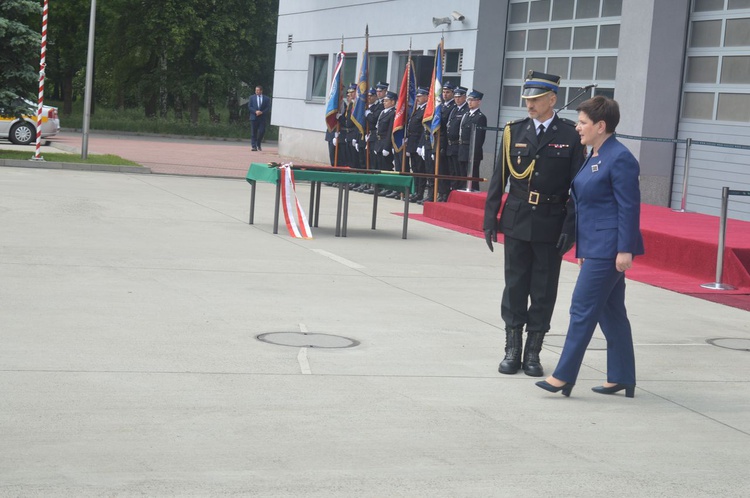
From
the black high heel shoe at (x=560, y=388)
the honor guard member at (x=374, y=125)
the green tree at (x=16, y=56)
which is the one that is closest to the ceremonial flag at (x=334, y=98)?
the honor guard member at (x=374, y=125)

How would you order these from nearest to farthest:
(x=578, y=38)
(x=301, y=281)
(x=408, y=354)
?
(x=408, y=354), (x=301, y=281), (x=578, y=38)

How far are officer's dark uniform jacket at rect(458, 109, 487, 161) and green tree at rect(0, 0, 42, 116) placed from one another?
1108cm

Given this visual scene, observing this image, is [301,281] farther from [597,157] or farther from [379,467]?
[379,467]

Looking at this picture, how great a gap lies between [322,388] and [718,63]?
13.3 m

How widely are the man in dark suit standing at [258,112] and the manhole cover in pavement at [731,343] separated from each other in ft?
107

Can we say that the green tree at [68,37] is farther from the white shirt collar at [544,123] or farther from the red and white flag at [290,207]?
the white shirt collar at [544,123]

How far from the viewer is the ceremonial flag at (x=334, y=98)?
25.1 meters

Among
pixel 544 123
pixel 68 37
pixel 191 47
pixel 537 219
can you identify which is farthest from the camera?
pixel 68 37

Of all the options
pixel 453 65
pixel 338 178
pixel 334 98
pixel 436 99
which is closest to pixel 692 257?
pixel 338 178

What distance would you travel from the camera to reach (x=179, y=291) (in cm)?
985

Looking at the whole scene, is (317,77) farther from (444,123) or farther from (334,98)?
(444,123)

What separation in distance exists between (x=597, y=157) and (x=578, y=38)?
15387mm

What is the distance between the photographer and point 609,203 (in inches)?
263

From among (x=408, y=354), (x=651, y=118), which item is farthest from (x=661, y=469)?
(x=651, y=118)
